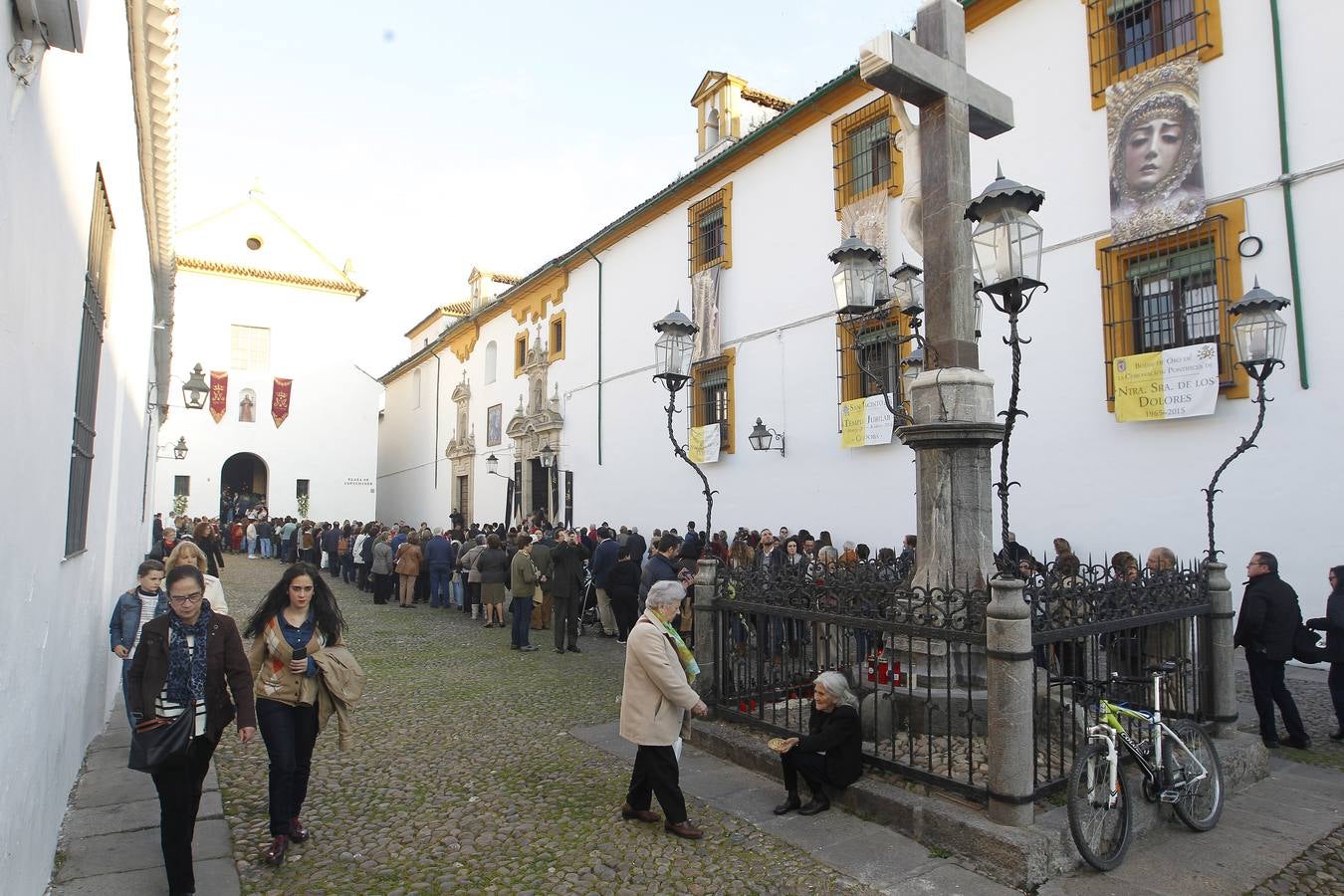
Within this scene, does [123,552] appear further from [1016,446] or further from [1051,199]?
[1051,199]

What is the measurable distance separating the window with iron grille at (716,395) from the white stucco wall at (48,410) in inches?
476

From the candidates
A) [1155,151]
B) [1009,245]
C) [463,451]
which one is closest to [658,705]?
[1009,245]

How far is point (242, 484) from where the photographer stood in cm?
3559

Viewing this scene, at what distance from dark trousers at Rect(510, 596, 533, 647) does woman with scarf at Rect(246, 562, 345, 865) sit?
663 cm

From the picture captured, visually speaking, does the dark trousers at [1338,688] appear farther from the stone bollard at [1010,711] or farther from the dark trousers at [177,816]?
the dark trousers at [177,816]

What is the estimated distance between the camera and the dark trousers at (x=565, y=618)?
36.3ft

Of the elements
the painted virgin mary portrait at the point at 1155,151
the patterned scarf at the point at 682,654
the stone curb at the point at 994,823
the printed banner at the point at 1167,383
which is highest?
the painted virgin mary portrait at the point at 1155,151

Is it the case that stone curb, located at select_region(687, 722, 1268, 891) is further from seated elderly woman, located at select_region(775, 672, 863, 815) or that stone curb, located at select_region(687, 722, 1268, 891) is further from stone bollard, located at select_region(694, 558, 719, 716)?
stone bollard, located at select_region(694, 558, 719, 716)

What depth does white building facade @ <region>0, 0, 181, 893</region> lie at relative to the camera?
290 cm

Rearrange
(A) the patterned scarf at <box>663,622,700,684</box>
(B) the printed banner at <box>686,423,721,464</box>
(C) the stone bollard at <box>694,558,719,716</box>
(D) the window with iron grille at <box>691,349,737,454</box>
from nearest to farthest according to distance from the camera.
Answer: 1. (A) the patterned scarf at <box>663,622,700,684</box>
2. (C) the stone bollard at <box>694,558,719,716</box>
3. (D) the window with iron grille at <box>691,349,737,454</box>
4. (B) the printed banner at <box>686,423,721,464</box>

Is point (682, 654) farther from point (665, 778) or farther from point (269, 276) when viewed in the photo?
point (269, 276)

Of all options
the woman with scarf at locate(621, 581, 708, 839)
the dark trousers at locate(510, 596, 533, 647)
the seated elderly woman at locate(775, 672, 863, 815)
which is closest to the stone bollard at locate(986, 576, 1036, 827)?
the seated elderly woman at locate(775, 672, 863, 815)

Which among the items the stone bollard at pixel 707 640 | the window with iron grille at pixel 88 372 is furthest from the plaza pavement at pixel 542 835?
the window with iron grille at pixel 88 372

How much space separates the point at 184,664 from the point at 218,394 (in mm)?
31808
